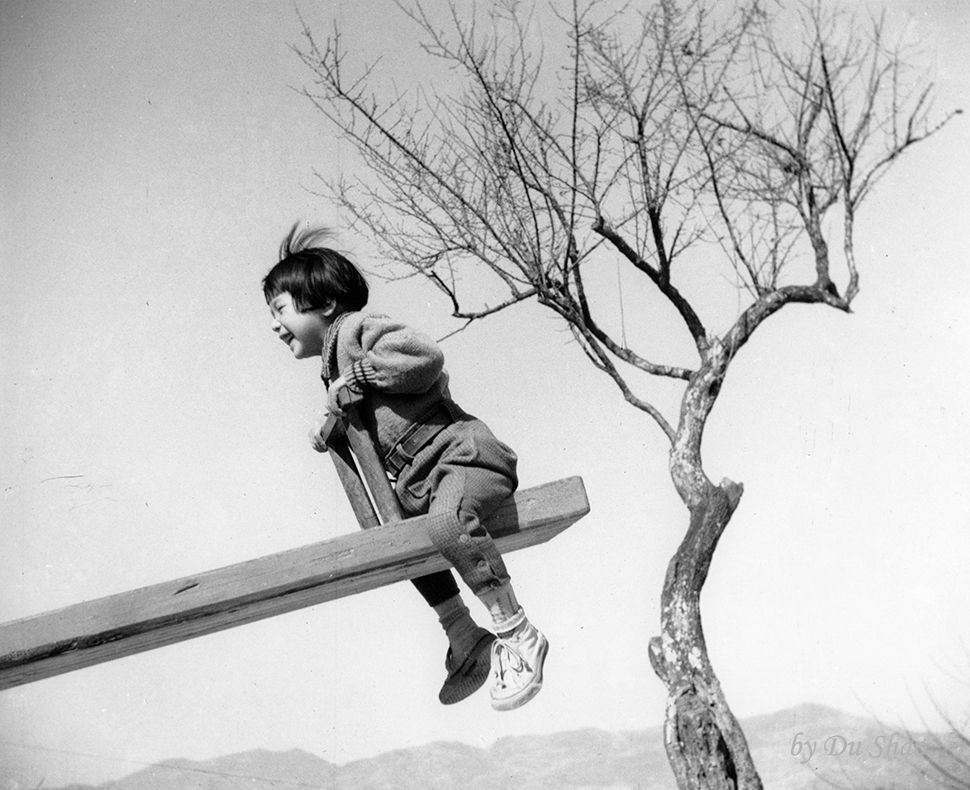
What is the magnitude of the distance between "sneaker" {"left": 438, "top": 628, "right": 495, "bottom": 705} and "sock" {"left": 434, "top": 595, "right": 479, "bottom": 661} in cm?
1

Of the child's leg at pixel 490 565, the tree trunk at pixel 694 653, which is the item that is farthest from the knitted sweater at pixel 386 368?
the tree trunk at pixel 694 653

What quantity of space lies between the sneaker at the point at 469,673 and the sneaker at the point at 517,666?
14cm

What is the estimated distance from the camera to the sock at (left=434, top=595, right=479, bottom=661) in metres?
2.68

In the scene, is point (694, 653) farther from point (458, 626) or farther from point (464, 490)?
point (464, 490)

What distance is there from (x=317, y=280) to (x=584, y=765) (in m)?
2.61

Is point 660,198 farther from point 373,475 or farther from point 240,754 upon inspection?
point 240,754

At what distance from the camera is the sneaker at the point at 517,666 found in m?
2.44

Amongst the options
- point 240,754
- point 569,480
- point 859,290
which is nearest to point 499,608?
point 569,480

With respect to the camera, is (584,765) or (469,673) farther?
(584,765)

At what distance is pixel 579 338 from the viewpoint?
12.5 ft

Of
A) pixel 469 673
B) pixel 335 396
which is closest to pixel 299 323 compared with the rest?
pixel 335 396

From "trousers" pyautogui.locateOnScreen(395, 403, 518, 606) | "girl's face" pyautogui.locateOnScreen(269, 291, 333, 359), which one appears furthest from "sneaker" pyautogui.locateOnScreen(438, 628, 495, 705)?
"girl's face" pyautogui.locateOnScreen(269, 291, 333, 359)

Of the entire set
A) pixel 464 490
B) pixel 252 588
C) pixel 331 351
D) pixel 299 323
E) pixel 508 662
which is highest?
pixel 299 323

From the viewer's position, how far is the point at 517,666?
2.48 metres
